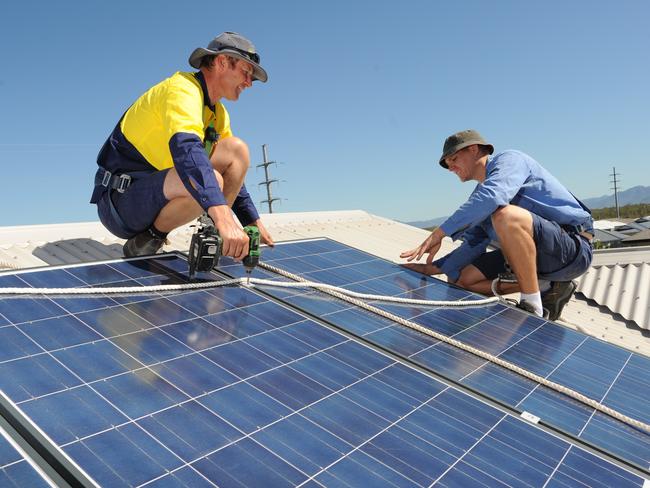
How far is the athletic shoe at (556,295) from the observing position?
629cm

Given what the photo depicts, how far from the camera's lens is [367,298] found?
4.50 meters

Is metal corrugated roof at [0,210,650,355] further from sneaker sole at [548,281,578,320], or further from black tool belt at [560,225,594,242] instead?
black tool belt at [560,225,594,242]

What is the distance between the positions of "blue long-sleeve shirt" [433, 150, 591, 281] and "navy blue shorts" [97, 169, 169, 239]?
110 inches

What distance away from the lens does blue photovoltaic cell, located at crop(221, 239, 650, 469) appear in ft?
10.8

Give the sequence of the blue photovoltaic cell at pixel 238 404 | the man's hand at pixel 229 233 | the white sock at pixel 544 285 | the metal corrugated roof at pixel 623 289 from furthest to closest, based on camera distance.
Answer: the metal corrugated roof at pixel 623 289 → the white sock at pixel 544 285 → the man's hand at pixel 229 233 → the blue photovoltaic cell at pixel 238 404

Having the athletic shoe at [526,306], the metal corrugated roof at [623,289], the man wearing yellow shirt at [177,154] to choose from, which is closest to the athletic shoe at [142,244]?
the man wearing yellow shirt at [177,154]

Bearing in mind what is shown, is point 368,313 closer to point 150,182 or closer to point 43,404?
point 150,182

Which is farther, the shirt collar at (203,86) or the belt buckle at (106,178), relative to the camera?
the belt buckle at (106,178)

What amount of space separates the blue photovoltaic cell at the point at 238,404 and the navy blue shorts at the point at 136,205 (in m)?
1.01

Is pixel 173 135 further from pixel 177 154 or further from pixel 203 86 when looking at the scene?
pixel 203 86

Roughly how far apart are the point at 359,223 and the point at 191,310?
9605mm

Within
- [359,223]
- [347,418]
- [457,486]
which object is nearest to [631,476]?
[457,486]

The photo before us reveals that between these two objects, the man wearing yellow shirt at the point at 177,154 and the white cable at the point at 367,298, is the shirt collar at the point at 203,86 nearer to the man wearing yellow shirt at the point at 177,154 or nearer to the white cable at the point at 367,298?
the man wearing yellow shirt at the point at 177,154

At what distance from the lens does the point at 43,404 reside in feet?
6.80
